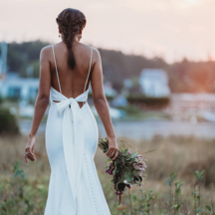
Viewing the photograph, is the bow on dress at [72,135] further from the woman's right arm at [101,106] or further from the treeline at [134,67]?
the treeline at [134,67]

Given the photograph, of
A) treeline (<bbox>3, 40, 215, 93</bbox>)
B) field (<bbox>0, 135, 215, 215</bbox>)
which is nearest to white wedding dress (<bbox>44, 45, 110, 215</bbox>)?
field (<bbox>0, 135, 215, 215</bbox>)

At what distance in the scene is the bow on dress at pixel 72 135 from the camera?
259 centimetres

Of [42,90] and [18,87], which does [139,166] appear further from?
[18,87]

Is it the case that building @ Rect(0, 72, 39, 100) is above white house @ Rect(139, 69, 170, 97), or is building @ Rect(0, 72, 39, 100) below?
below

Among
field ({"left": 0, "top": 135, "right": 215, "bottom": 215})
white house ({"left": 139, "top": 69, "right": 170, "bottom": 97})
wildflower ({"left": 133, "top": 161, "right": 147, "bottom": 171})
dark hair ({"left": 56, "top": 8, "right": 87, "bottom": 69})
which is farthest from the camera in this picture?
white house ({"left": 139, "top": 69, "right": 170, "bottom": 97})

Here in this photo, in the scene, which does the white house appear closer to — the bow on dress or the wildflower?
the wildflower

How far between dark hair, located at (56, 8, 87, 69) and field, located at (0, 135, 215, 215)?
162 centimetres

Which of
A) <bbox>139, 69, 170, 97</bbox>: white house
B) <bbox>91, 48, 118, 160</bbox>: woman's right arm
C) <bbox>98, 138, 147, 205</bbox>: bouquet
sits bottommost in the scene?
<bbox>139, 69, 170, 97</bbox>: white house

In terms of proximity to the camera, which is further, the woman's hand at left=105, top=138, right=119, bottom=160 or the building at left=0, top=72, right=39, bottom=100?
the building at left=0, top=72, right=39, bottom=100

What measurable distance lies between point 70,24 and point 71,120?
0.78 meters

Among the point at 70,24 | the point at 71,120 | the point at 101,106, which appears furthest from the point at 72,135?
the point at 70,24

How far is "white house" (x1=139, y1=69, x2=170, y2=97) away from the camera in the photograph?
51781mm

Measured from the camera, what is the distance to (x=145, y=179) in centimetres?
590

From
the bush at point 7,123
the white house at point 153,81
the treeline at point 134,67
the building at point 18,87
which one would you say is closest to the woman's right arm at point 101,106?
the bush at point 7,123
